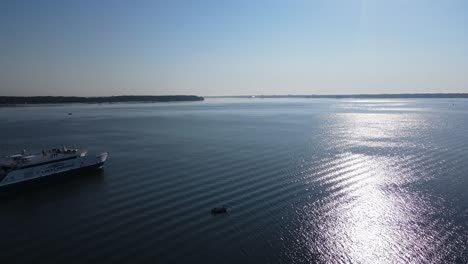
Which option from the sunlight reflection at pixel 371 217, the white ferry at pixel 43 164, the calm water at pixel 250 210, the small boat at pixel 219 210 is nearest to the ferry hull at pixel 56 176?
the white ferry at pixel 43 164

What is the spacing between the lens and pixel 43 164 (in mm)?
34969

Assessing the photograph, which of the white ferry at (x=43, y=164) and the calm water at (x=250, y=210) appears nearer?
the calm water at (x=250, y=210)

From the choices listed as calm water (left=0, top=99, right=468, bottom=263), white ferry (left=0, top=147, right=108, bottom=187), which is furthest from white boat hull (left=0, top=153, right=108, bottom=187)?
calm water (left=0, top=99, right=468, bottom=263)

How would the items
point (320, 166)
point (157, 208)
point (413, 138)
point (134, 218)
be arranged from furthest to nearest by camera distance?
point (413, 138) < point (320, 166) < point (157, 208) < point (134, 218)

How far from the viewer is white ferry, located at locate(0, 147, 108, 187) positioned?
3272 centimetres

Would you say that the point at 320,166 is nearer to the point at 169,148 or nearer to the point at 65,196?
the point at 169,148

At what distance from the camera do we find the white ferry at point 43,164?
107 feet

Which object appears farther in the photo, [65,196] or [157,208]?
[65,196]

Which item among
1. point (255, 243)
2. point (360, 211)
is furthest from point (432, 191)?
point (255, 243)

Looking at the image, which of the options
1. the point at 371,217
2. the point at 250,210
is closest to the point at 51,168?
the point at 250,210

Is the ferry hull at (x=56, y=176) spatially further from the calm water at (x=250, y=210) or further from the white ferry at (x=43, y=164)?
the calm water at (x=250, y=210)

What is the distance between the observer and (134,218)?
79.4 ft

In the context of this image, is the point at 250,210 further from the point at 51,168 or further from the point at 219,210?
the point at 51,168

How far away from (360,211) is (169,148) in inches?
1307
